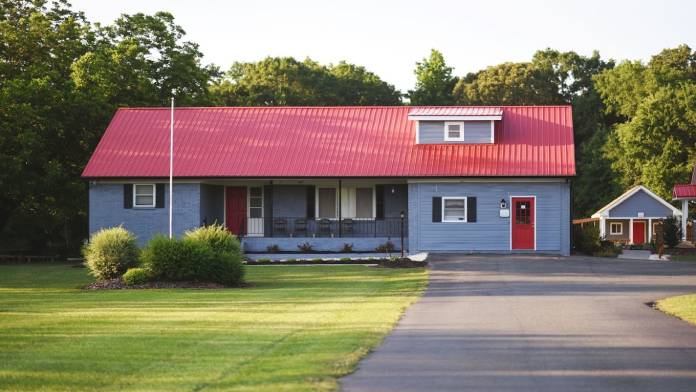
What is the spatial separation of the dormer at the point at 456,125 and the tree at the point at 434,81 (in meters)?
36.6

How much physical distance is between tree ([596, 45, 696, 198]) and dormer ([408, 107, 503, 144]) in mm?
24908

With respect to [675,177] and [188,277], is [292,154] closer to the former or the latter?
[188,277]

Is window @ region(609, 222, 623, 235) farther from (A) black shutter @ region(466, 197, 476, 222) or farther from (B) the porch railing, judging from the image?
(A) black shutter @ region(466, 197, 476, 222)

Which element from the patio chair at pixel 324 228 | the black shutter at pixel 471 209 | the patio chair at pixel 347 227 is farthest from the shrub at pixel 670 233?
the patio chair at pixel 324 228

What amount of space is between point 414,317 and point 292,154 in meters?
22.5

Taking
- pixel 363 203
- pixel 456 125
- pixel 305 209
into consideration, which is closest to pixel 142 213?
pixel 305 209

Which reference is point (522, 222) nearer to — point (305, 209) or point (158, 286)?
point (305, 209)

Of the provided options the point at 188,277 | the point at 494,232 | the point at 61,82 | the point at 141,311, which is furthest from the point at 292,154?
the point at 141,311

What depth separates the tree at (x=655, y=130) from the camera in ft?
197

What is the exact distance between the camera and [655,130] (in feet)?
199

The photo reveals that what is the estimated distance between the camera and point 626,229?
61844mm

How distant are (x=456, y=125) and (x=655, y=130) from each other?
26.6 metres

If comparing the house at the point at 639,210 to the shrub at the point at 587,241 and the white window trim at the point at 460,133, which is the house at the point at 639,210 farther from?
the white window trim at the point at 460,133

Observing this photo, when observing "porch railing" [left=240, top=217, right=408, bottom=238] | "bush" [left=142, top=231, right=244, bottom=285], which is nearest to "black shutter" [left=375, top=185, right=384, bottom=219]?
"porch railing" [left=240, top=217, right=408, bottom=238]
